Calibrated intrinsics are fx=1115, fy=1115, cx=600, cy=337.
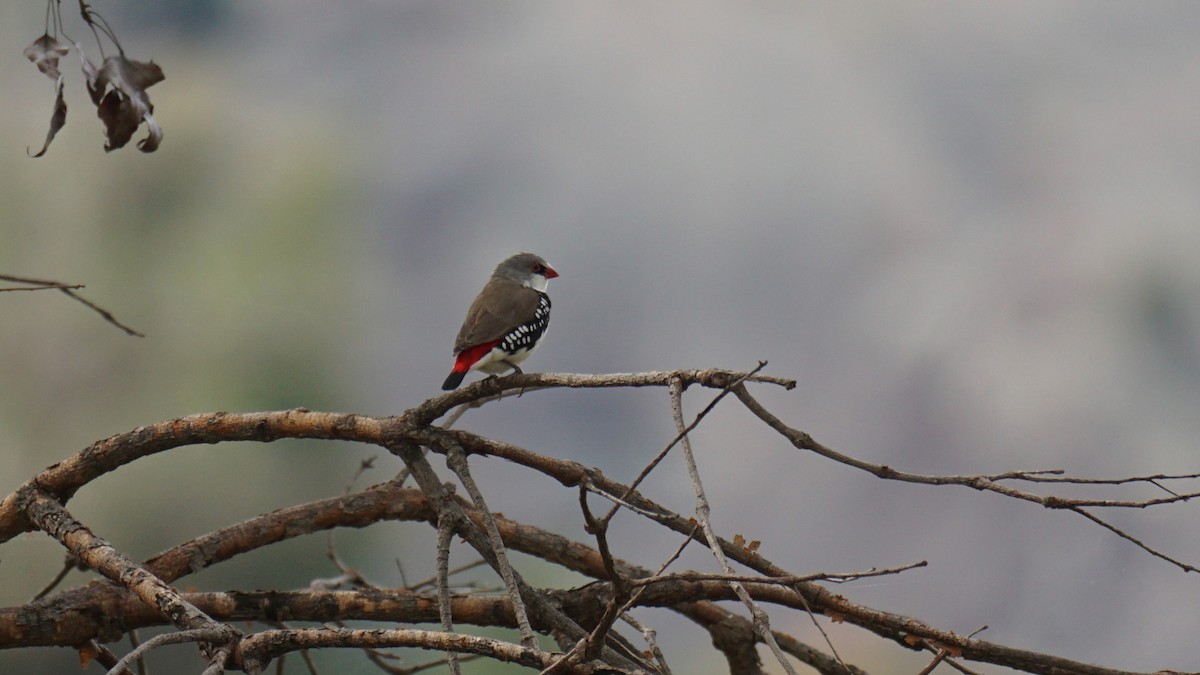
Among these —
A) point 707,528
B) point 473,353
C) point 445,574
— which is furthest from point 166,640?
point 473,353

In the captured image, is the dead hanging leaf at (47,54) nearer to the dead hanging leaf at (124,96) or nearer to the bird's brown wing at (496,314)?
the dead hanging leaf at (124,96)

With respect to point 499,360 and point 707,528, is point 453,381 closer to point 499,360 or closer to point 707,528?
point 499,360

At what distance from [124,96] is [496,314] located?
99 cm

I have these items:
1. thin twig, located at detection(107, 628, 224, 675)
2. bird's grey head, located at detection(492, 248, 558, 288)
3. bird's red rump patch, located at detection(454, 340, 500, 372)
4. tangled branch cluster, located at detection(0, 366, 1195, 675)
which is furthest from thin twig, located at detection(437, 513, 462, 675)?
bird's grey head, located at detection(492, 248, 558, 288)

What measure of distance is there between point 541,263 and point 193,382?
150cm

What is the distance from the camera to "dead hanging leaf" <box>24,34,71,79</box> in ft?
5.05

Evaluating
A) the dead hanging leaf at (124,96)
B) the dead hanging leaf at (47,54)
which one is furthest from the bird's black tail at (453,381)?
the dead hanging leaf at (47,54)

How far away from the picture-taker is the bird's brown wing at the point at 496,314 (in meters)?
2.36

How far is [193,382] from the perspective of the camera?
3.83 meters

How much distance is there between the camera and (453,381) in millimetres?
2264

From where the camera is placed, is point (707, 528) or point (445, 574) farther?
point (445, 574)

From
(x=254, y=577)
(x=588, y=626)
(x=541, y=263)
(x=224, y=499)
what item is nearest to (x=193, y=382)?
(x=224, y=499)

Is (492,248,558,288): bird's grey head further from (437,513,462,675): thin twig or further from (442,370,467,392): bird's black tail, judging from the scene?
(437,513,462,675): thin twig

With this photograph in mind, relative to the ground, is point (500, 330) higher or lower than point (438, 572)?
higher
